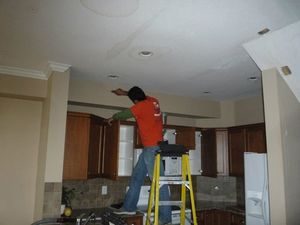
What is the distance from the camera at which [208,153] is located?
4.93m

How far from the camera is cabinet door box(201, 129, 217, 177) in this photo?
4816 mm

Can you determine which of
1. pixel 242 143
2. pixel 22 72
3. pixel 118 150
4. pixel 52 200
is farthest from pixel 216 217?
pixel 22 72

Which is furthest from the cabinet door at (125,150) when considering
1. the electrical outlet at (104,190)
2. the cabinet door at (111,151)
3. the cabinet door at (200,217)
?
the cabinet door at (200,217)

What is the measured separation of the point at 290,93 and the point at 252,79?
1.10 metres

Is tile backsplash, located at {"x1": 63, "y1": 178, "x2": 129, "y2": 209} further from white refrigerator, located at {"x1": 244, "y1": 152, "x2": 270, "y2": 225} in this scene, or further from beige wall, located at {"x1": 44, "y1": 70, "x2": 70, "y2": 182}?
white refrigerator, located at {"x1": 244, "y1": 152, "x2": 270, "y2": 225}

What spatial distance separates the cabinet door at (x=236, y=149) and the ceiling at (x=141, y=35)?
1126 mm

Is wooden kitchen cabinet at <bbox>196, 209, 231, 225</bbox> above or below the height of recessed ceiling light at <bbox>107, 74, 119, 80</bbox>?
below

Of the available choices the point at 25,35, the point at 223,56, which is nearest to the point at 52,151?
the point at 25,35

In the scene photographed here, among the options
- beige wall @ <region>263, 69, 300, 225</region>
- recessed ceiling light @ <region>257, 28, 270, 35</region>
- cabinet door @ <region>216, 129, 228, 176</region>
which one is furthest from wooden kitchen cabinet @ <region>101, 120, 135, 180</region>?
recessed ceiling light @ <region>257, 28, 270, 35</region>

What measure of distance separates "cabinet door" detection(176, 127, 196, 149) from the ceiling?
1.00m

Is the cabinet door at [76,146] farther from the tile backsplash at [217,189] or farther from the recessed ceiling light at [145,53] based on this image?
the tile backsplash at [217,189]

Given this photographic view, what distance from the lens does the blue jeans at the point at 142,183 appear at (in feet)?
9.43

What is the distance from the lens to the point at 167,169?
4355 millimetres

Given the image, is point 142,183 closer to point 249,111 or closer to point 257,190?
point 257,190
